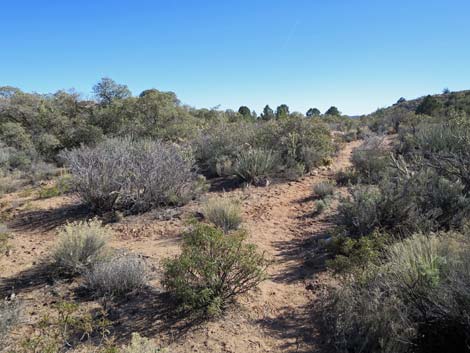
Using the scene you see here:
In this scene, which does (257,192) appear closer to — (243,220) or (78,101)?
(243,220)

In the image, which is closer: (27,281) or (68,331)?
(68,331)

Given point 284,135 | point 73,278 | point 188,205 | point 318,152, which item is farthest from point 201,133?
point 73,278

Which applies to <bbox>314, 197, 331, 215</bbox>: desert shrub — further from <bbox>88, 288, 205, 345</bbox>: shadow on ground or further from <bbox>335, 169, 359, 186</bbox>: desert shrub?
<bbox>88, 288, 205, 345</bbox>: shadow on ground

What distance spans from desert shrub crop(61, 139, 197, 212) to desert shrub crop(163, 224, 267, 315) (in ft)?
10.9

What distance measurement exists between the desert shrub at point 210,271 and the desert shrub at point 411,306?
3.38 feet

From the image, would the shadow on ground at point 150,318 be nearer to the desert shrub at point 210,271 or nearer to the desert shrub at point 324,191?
the desert shrub at point 210,271

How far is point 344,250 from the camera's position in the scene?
4.04 metres

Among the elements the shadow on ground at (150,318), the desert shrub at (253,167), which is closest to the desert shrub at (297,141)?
the desert shrub at (253,167)

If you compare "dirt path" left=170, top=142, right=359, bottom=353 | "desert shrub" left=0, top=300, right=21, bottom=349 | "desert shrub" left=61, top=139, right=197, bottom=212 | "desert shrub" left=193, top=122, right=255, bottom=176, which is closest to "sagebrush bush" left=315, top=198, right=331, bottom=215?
"dirt path" left=170, top=142, right=359, bottom=353

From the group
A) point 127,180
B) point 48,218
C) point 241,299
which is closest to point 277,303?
point 241,299

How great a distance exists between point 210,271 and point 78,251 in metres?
2.01

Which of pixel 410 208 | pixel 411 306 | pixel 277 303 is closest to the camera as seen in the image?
pixel 411 306

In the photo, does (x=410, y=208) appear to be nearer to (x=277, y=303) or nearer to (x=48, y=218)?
(x=277, y=303)

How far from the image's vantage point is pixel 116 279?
364 centimetres
